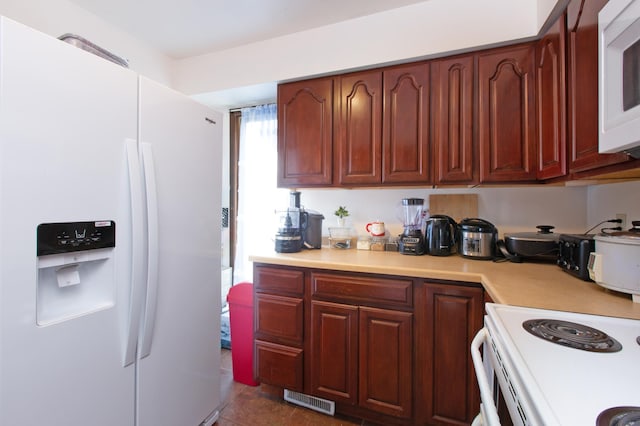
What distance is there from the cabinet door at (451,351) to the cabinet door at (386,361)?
4.0 inches

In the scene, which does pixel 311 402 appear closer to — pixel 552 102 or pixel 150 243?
pixel 150 243

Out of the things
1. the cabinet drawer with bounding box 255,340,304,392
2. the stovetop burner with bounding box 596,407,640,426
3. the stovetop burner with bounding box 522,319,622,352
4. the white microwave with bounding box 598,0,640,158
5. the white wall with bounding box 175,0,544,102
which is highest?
the white wall with bounding box 175,0,544,102

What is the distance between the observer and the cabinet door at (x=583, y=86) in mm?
1035

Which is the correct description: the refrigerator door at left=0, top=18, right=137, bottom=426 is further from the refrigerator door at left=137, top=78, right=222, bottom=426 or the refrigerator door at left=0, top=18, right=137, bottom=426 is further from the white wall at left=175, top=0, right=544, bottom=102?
the white wall at left=175, top=0, right=544, bottom=102

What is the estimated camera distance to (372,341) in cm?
156

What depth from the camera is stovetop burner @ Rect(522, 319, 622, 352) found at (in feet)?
2.36

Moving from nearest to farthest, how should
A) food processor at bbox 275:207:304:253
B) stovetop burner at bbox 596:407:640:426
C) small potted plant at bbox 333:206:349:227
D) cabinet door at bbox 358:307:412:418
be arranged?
stovetop burner at bbox 596:407:640:426, cabinet door at bbox 358:307:412:418, food processor at bbox 275:207:304:253, small potted plant at bbox 333:206:349:227

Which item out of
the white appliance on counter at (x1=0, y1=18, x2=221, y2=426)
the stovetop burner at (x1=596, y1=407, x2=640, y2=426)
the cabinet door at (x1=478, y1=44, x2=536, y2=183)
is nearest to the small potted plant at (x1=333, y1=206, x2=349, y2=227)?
the cabinet door at (x1=478, y1=44, x2=536, y2=183)

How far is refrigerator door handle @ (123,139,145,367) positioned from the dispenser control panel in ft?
0.25

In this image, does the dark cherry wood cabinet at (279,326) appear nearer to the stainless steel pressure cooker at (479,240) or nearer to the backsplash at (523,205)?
the backsplash at (523,205)

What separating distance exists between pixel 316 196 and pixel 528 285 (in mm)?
1581

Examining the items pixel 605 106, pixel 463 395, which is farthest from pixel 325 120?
pixel 463 395

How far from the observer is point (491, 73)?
164cm

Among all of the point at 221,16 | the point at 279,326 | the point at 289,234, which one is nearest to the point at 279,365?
the point at 279,326
